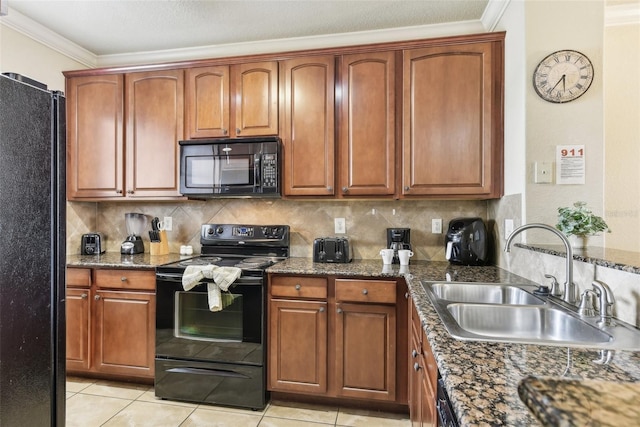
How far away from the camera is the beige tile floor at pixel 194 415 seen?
2.04 meters

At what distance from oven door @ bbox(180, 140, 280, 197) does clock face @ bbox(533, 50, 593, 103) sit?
1.58 metres

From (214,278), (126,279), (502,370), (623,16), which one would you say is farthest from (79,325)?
(623,16)

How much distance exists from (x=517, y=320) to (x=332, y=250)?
4.27ft

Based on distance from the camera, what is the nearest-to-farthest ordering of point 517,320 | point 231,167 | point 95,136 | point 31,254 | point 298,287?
point 31,254 → point 517,320 → point 298,287 → point 231,167 → point 95,136

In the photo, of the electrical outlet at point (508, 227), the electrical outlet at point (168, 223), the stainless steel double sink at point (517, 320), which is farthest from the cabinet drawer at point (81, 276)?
the electrical outlet at point (508, 227)

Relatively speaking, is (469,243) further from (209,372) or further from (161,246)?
(161,246)

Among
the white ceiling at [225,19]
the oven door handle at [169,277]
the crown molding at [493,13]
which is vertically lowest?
the oven door handle at [169,277]

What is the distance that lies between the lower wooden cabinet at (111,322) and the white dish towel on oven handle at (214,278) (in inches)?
13.9

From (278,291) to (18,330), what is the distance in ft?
4.29

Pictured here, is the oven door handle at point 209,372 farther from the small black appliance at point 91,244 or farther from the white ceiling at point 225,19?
the white ceiling at point 225,19

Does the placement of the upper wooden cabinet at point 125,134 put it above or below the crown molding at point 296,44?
below

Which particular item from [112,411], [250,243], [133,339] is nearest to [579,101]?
[250,243]

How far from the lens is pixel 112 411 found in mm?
2154

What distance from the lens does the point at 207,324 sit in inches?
88.0
